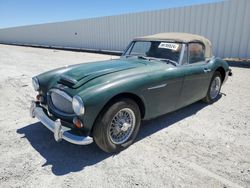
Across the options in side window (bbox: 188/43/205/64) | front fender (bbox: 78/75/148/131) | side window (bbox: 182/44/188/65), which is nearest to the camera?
front fender (bbox: 78/75/148/131)

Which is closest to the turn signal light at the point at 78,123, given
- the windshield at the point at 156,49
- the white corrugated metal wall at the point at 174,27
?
the windshield at the point at 156,49

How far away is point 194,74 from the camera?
398 cm

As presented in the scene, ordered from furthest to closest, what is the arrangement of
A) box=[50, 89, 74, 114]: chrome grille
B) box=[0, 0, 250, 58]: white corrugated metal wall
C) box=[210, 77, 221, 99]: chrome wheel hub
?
1. box=[0, 0, 250, 58]: white corrugated metal wall
2. box=[210, 77, 221, 99]: chrome wheel hub
3. box=[50, 89, 74, 114]: chrome grille

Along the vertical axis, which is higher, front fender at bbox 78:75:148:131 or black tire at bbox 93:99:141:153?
front fender at bbox 78:75:148:131

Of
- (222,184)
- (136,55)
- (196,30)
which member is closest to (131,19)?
(196,30)

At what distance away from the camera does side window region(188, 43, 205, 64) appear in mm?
4031

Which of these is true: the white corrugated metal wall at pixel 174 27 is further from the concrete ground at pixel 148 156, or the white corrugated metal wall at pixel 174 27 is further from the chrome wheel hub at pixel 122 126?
the chrome wheel hub at pixel 122 126

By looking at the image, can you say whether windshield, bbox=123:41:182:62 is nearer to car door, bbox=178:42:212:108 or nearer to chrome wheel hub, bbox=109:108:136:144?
car door, bbox=178:42:212:108

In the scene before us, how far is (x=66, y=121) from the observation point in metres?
2.89

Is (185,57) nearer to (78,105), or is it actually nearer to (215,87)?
(215,87)

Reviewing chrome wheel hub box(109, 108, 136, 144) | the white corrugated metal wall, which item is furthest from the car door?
the white corrugated metal wall

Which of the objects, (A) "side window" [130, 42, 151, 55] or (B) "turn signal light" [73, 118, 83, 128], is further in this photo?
(A) "side window" [130, 42, 151, 55]

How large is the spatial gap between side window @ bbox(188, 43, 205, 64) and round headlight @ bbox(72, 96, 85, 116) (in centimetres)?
235

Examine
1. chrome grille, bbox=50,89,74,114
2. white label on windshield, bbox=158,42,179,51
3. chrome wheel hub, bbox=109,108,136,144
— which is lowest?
chrome wheel hub, bbox=109,108,136,144
